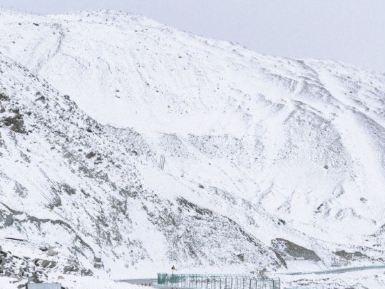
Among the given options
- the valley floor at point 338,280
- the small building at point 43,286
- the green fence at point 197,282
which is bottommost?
the small building at point 43,286

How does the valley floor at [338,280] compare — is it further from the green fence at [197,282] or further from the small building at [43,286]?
the small building at [43,286]

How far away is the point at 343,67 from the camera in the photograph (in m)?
181

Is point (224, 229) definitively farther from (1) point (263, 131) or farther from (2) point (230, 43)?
(2) point (230, 43)

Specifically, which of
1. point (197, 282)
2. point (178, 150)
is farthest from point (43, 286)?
point (178, 150)

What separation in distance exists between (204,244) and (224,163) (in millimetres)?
49997

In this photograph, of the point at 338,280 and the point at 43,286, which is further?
the point at 338,280

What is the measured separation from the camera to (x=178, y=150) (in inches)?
3981

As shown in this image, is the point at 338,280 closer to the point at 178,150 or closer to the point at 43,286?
the point at 43,286

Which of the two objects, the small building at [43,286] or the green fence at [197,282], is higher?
the green fence at [197,282]

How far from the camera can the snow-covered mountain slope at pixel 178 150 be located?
151 ft

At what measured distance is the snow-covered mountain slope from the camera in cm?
4612

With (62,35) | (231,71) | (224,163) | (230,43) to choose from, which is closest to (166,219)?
(224,163)

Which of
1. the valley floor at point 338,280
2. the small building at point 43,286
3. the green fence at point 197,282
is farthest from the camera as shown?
the valley floor at point 338,280

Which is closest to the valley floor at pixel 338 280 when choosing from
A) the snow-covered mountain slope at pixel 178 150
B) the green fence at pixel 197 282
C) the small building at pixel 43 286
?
the snow-covered mountain slope at pixel 178 150
